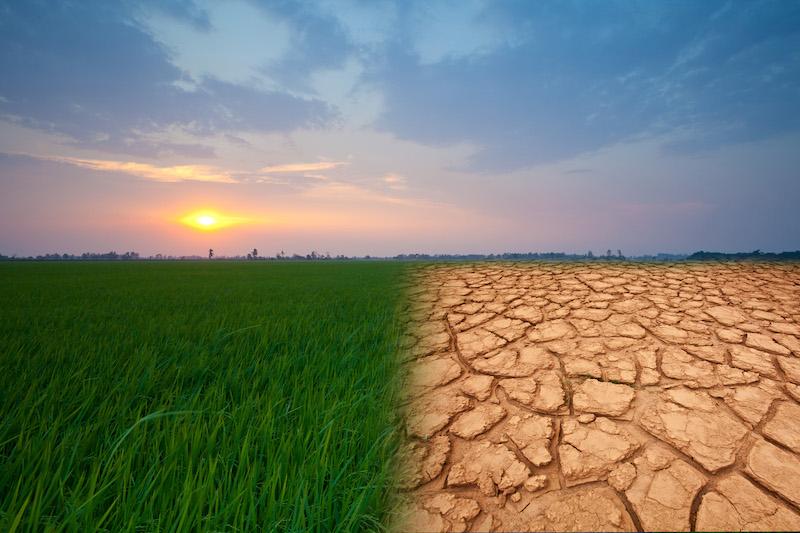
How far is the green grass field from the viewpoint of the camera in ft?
4.48

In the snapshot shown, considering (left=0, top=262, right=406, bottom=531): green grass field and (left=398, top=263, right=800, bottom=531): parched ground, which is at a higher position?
(left=0, top=262, right=406, bottom=531): green grass field

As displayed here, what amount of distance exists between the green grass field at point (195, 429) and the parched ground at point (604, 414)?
34 cm

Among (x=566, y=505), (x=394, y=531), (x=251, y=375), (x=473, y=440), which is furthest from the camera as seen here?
(x=251, y=375)

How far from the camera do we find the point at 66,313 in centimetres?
527

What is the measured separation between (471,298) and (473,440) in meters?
3.29

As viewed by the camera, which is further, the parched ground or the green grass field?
the parched ground

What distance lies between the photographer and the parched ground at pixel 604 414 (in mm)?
1746

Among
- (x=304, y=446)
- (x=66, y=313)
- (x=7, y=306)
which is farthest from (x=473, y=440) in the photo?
(x=7, y=306)

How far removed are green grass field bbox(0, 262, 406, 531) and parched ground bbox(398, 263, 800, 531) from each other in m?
0.34

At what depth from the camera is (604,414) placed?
2523 millimetres

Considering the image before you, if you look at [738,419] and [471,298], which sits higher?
[471,298]

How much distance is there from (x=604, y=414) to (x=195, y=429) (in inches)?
95.8

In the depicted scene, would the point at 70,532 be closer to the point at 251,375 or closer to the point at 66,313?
the point at 251,375

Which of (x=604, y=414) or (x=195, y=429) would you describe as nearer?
(x=195, y=429)
